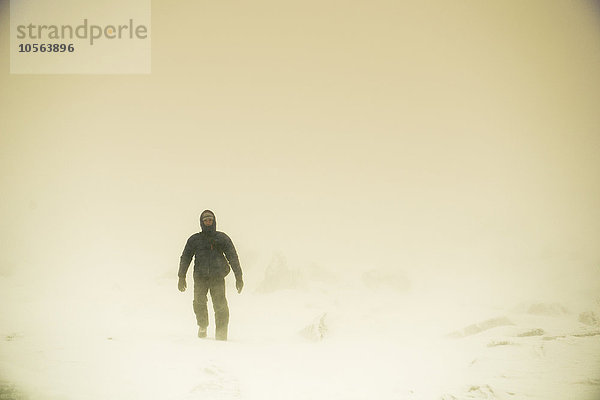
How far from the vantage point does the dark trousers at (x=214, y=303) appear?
6614mm

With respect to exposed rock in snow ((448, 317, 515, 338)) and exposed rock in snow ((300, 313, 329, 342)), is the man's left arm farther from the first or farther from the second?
exposed rock in snow ((448, 317, 515, 338))

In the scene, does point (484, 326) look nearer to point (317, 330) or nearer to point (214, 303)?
point (317, 330)

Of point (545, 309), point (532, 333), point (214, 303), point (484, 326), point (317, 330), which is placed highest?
point (214, 303)

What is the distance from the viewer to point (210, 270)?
22.1 ft

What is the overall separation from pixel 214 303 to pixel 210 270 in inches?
26.1

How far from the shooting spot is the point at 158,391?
11.8 ft

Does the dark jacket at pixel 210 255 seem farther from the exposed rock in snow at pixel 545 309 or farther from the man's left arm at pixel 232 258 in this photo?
the exposed rock in snow at pixel 545 309

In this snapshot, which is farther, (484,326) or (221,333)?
(484,326)

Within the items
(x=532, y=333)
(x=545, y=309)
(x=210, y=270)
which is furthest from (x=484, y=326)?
(x=210, y=270)

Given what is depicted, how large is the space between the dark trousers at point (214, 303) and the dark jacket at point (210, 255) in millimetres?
144

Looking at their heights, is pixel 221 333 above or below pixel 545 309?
above

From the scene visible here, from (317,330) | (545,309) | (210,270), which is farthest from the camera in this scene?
(545,309)

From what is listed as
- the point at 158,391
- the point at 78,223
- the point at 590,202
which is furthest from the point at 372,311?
the point at 590,202

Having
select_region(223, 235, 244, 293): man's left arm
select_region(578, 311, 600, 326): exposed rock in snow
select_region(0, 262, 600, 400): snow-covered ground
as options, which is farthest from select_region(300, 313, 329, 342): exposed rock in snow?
select_region(578, 311, 600, 326): exposed rock in snow
